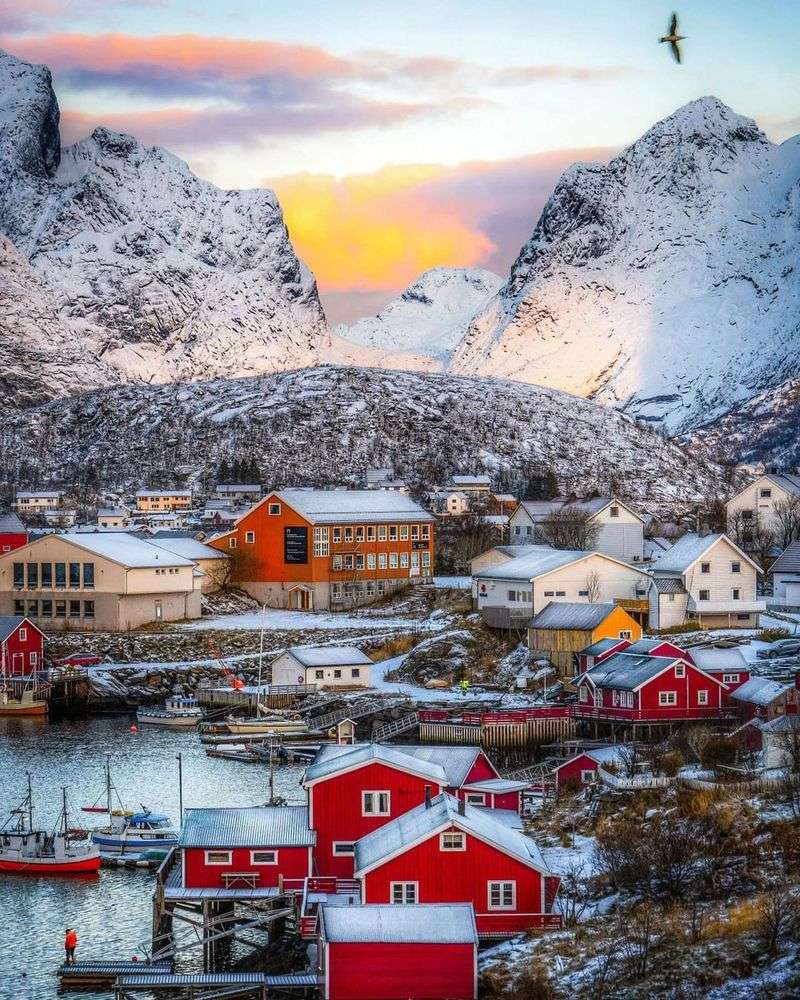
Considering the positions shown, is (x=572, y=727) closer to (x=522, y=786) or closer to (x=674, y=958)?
(x=522, y=786)

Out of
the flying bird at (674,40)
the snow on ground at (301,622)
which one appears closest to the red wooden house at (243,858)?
the flying bird at (674,40)

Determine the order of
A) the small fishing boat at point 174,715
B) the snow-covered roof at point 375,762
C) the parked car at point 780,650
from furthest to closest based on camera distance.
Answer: the small fishing boat at point 174,715 → the parked car at point 780,650 → the snow-covered roof at point 375,762

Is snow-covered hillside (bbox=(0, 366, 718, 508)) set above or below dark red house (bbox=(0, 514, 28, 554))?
above

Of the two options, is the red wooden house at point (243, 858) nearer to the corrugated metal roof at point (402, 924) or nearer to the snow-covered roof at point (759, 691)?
the corrugated metal roof at point (402, 924)

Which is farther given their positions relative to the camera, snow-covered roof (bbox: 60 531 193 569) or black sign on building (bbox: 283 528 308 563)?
black sign on building (bbox: 283 528 308 563)

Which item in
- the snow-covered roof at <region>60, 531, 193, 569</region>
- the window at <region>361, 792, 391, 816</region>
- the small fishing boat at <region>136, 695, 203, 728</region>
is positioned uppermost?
the snow-covered roof at <region>60, 531, 193, 569</region>

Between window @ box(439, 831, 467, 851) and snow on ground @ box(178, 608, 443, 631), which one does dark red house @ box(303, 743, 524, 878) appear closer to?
window @ box(439, 831, 467, 851)

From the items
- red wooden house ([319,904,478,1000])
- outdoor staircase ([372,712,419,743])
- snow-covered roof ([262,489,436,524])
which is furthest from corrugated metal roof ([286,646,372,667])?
red wooden house ([319,904,478,1000])
